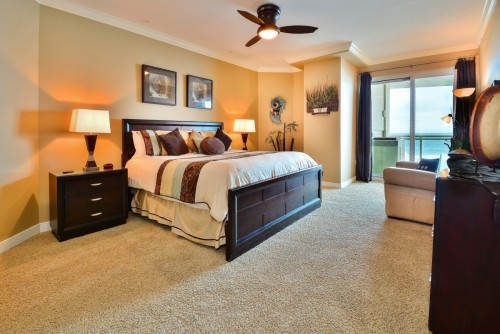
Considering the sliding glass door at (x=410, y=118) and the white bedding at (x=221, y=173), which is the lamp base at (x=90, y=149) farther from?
the sliding glass door at (x=410, y=118)

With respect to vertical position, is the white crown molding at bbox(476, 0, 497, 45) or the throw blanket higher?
the white crown molding at bbox(476, 0, 497, 45)

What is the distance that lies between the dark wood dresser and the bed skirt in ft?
5.68

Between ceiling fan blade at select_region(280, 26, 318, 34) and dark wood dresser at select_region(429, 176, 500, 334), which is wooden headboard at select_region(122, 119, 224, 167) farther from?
dark wood dresser at select_region(429, 176, 500, 334)

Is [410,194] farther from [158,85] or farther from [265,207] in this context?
[158,85]

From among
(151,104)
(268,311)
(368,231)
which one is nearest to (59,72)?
(151,104)

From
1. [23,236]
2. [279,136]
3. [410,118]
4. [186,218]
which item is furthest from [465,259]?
[279,136]

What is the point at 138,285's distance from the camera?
199 cm

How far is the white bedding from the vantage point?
2422mm

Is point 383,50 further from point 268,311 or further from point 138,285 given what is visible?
point 138,285

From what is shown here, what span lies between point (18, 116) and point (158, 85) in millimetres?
1948

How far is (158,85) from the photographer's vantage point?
168 inches

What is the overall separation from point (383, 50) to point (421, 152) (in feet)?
7.91

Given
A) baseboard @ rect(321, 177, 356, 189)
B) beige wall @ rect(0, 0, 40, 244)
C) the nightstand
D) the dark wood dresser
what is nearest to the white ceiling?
beige wall @ rect(0, 0, 40, 244)

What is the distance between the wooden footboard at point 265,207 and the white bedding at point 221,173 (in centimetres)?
8
